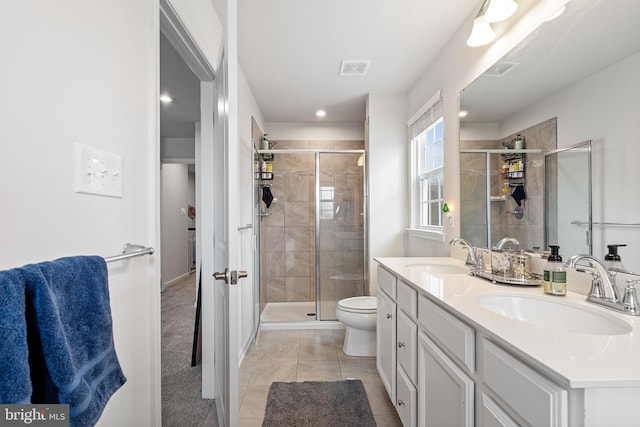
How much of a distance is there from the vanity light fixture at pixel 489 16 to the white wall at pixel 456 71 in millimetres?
79

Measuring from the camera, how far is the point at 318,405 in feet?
6.32

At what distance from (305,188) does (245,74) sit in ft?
5.02

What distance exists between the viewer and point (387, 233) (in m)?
3.21

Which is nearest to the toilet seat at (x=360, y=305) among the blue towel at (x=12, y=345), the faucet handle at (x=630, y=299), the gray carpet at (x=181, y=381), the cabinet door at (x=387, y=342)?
the cabinet door at (x=387, y=342)

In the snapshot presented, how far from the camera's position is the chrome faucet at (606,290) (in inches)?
38.0

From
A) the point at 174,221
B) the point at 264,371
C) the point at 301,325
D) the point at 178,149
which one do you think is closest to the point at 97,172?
the point at 264,371

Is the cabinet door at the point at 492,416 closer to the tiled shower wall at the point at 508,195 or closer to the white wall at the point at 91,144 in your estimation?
the tiled shower wall at the point at 508,195

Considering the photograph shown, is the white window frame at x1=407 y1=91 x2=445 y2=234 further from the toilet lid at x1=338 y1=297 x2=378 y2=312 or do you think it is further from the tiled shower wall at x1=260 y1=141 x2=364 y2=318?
the tiled shower wall at x1=260 y1=141 x2=364 y2=318

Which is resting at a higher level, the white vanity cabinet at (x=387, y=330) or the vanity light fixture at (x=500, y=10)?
the vanity light fixture at (x=500, y=10)

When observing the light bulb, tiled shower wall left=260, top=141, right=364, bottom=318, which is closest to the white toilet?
tiled shower wall left=260, top=141, right=364, bottom=318

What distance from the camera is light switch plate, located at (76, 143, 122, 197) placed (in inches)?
31.7

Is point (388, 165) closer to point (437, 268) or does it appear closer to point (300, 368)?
point (437, 268)

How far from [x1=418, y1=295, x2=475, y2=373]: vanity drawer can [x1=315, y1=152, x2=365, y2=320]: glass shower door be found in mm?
2082

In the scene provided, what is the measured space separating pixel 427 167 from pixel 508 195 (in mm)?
1233
